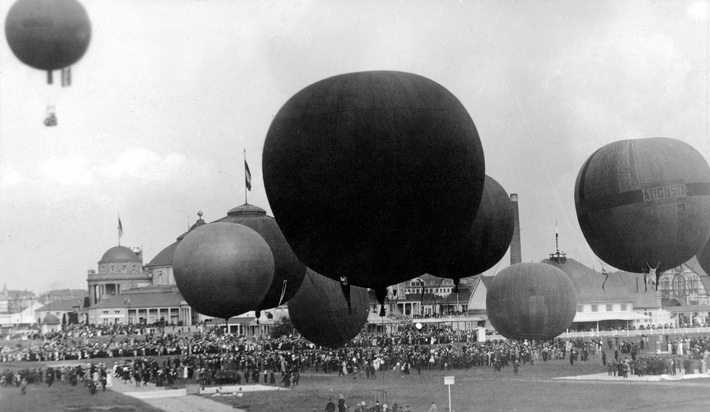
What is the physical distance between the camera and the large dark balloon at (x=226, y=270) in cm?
2208

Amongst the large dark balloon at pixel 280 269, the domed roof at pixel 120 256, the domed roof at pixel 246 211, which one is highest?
the domed roof at pixel 120 256

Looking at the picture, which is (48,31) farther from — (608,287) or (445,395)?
(608,287)

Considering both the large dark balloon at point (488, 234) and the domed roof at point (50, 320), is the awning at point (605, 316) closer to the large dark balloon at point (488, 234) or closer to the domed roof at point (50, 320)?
the large dark balloon at point (488, 234)

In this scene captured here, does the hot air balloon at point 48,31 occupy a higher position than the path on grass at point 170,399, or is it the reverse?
the hot air balloon at point 48,31

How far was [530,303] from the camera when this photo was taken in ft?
96.4

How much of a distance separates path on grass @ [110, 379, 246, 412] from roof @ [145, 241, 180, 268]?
6863cm

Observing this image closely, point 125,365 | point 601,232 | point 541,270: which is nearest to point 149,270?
point 125,365

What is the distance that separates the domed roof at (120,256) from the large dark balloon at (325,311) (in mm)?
81635

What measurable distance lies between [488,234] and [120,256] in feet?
293

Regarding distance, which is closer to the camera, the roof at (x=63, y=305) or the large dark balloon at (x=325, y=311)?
the large dark balloon at (x=325, y=311)

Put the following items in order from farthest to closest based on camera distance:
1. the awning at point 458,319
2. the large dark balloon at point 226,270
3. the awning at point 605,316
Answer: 1. the awning at point 458,319
2. the awning at point 605,316
3. the large dark balloon at point 226,270

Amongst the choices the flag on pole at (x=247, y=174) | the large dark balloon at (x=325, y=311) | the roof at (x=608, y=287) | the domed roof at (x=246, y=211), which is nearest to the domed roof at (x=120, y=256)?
the roof at (x=608, y=287)

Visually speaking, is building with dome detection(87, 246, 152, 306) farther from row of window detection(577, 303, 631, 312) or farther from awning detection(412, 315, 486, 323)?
row of window detection(577, 303, 631, 312)

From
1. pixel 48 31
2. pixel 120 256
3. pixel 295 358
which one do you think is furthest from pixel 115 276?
pixel 48 31
